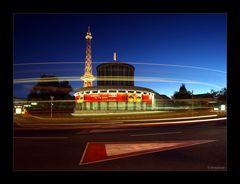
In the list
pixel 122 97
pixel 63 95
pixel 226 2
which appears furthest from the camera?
pixel 63 95

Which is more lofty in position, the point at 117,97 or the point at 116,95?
the point at 116,95

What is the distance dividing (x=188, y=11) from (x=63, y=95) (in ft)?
93.5

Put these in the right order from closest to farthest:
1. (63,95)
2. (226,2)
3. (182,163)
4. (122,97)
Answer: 1. (226,2)
2. (182,163)
3. (122,97)
4. (63,95)

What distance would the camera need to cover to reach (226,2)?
7.78 feet

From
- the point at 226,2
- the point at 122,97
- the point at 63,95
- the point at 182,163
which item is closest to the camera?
the point at 226,2

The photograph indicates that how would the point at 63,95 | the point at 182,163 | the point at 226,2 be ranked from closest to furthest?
1. the point at 226,2
2. the point at 182,163
3. the point at 63,95
